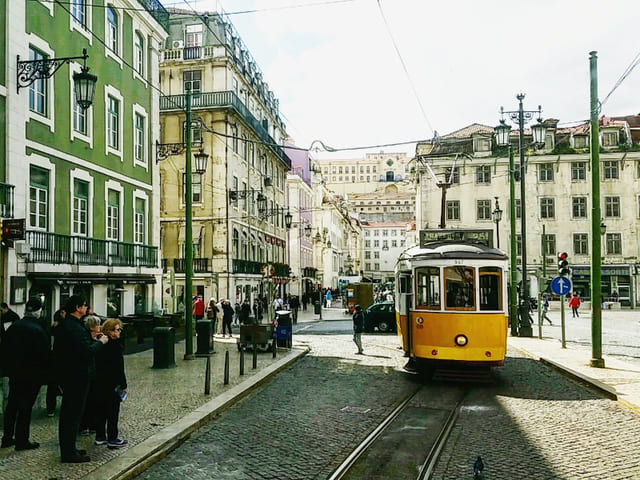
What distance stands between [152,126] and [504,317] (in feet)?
56.7

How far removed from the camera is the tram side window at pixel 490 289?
42.7 feet

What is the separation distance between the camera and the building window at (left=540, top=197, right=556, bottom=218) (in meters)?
53.9

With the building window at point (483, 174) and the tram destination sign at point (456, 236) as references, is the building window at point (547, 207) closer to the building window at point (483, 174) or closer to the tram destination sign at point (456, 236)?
the building window at point (483, 174)

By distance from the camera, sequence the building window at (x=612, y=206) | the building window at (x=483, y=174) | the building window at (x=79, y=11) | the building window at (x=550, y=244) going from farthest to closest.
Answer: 1. the building window at (x=483, y=174)
2. the building window at (x=612, y=206)
3. the building window at (x=550, y=244)
4. the building window at (x=79, y=11)

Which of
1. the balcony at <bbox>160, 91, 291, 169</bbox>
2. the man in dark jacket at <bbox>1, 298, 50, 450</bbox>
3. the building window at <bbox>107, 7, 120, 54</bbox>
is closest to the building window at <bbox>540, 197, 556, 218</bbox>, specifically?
the balcony at <bbox>160, 91, 291, 169</bbox>

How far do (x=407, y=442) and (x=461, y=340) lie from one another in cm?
475

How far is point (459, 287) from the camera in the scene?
13.1 metres

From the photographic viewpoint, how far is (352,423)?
31.3 ft

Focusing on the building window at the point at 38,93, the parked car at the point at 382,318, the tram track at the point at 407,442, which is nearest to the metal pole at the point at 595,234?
the tram track at the point at 407,442

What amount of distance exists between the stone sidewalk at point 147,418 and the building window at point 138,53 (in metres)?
12.5

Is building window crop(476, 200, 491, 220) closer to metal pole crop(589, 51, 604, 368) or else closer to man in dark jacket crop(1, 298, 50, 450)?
metal pole crop(589, 51, 604, 368)

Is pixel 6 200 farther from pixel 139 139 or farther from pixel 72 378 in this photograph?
pixel 139 139

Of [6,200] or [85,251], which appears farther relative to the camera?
[85,251]

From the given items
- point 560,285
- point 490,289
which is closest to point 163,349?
point 490,289
